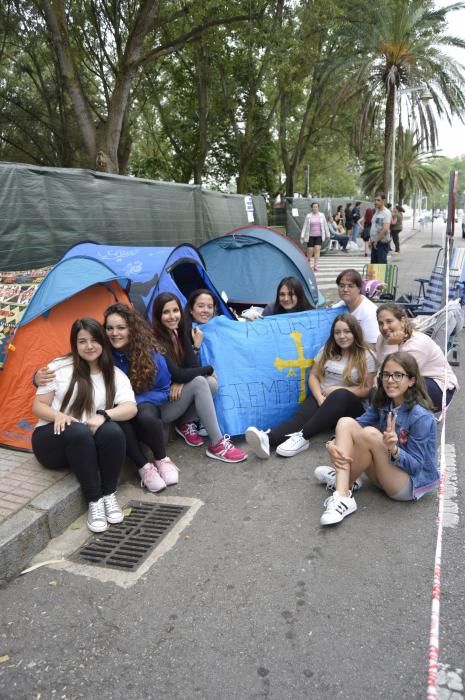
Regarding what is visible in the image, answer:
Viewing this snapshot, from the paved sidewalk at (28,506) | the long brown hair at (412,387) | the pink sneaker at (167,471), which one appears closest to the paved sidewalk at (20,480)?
the paved sidewalk at (28,506)

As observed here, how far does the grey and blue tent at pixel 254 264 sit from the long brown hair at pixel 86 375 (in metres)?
4.88

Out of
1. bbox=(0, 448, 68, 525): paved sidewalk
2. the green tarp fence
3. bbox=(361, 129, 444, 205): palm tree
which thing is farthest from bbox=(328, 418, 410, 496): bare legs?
bbox=(361, 129, 444, 205): palm tree

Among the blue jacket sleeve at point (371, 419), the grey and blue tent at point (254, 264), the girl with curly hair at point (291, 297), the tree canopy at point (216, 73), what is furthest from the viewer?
the tree canopy at point (216, 73)

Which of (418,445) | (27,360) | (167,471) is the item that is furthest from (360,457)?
(27,360)

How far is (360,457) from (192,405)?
165cm

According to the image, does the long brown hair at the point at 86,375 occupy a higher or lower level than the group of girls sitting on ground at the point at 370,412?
higher

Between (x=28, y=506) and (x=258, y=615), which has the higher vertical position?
(x=28, y=506)

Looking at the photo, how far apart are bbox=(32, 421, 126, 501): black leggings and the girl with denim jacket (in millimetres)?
1333

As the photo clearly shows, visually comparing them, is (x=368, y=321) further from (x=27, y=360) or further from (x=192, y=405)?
(x=27, y=360)

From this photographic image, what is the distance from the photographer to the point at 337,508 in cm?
336

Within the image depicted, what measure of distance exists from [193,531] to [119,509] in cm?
52

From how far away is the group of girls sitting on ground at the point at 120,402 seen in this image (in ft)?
11.4

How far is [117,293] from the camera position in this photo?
4.83m

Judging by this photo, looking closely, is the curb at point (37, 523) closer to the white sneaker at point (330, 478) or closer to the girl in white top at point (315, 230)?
the white sneaker at point (330, 478)
